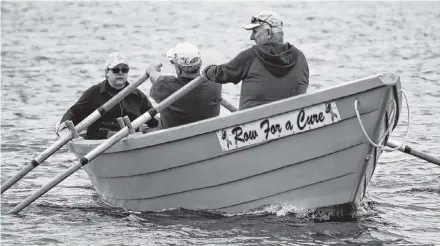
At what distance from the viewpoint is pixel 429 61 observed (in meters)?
24.5

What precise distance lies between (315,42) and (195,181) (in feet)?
69.4

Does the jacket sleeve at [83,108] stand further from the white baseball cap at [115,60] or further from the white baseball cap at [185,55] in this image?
the white baseball cap at [185,55]

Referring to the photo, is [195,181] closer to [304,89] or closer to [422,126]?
[304,89]

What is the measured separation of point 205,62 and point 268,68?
53.3 feet

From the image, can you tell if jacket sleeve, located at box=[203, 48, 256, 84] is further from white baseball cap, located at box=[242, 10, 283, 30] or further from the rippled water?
the rippled water

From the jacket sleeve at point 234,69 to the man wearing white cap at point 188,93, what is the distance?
0.50 meters

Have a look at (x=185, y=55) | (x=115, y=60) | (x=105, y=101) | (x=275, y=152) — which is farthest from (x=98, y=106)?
(x=275, y=152)

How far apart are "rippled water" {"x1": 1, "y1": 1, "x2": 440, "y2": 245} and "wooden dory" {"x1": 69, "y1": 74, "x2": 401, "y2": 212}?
0.23 m

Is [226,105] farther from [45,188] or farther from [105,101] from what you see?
[45,188]

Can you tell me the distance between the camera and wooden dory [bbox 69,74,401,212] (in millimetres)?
8812

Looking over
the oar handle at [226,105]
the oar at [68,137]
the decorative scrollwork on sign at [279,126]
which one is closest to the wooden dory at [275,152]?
the decorative scrollwork on sign at [279,126]

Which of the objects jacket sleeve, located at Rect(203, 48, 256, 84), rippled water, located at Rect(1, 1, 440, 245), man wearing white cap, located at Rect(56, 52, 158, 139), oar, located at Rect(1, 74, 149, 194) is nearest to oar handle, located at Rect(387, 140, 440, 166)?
rippled water, located at Rect(1, 1, 440, 245)

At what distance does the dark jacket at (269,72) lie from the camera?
9.26 m

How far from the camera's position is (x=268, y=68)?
9.27 meters
